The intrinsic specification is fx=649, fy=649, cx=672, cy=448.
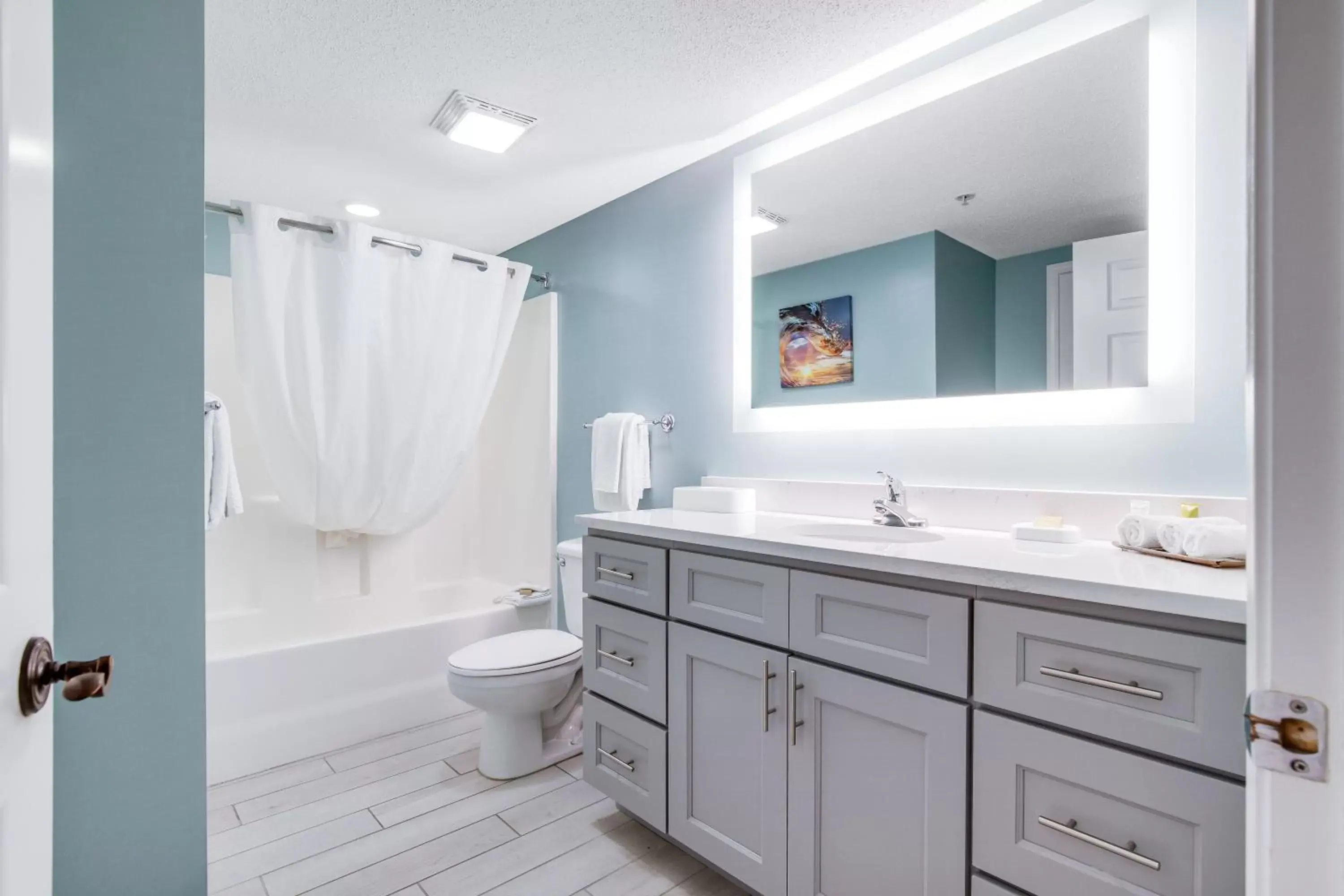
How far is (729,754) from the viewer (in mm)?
1500

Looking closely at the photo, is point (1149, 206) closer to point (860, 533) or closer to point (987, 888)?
point (860, 533)

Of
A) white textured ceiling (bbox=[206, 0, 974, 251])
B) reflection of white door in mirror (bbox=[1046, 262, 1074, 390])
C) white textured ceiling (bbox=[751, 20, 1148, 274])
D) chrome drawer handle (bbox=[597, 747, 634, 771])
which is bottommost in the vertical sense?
chrome drawer handle (bbox=[597, 747, 634, 771])

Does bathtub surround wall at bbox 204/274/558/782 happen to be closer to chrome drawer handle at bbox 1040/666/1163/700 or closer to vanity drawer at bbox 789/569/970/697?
vanity drawer at bbox 789/569/970/697

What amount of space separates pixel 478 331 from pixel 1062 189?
215cm

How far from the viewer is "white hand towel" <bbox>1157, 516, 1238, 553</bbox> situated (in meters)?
1.12

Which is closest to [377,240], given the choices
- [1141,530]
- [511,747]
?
[511,747]

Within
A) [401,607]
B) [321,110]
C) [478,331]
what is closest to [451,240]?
[478,331]

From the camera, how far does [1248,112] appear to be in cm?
50

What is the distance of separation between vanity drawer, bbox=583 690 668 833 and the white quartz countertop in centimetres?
52

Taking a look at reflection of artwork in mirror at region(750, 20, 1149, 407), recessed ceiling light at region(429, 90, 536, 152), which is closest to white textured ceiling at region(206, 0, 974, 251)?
recessed ceiling light at region(429, 90, 536, 152)

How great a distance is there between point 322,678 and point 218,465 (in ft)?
3.38

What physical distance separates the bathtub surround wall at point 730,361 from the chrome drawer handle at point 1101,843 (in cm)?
59

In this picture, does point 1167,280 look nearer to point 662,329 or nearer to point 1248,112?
point 1248,112

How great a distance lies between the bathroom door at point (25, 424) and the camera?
55 cm
